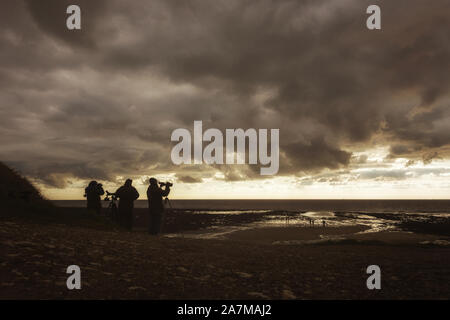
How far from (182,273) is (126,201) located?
1175 centimetres

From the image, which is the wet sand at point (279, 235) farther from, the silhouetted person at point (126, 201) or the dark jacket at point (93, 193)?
the dark jacket at point (93, 193)

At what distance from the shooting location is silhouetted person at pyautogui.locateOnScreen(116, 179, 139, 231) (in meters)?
17.9

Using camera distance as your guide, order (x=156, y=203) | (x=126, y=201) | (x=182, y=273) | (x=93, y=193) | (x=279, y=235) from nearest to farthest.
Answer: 1. (x=182, y=273)
2. (x=156, y=203)
3. (x=126, y=201)
4. (x=93, y=193)
5. (x=279, y=235)

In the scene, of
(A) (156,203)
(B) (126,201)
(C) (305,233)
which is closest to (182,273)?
(A) (156,203)

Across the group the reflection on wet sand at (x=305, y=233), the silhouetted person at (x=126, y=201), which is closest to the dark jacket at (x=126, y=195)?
the silhouetted person at (x=126, y=201)

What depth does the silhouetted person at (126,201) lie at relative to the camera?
703 inches


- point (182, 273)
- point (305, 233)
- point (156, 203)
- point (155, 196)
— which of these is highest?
point (155, 196)

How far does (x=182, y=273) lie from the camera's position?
7.34 m

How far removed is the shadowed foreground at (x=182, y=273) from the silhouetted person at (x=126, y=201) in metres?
7.14

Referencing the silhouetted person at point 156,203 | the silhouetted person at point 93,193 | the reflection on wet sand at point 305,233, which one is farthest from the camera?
the reflection on wet sand at point 305,233

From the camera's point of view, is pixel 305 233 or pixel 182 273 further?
pixel 305 233

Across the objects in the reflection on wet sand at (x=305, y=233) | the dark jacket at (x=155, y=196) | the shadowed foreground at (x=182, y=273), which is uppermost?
the dark jacket at (x=155, y=196)

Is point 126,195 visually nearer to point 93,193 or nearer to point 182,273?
point 93,193
